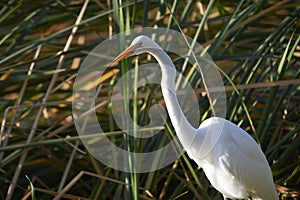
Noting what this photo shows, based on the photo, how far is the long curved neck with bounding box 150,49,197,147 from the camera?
1348 mm

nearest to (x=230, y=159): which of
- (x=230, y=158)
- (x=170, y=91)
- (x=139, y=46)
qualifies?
(x=230, y=158)

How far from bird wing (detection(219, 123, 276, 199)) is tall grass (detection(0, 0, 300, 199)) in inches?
2.0

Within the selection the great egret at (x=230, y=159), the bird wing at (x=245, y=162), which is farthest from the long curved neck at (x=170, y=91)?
the bird wing at (x=245, y=162)

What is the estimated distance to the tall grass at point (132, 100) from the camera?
168 centimetres

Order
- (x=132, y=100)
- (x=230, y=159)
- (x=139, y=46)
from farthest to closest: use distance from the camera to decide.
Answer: (x=132, y=100), (x=230, y=159), (x=139, y=46)

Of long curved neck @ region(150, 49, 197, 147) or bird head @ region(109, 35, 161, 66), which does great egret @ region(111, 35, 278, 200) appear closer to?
long curved neck @ region(150, 49, 197, 147)

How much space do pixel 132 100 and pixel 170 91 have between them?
0.57 meters


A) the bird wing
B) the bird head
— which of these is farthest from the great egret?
the bird head

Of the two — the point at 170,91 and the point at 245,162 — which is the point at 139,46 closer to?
the point at 170,91

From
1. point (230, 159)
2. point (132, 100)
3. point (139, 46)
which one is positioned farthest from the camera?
point (132, 100)

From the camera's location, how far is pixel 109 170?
1.77 metres

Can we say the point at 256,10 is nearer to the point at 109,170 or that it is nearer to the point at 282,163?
the point at 282,163

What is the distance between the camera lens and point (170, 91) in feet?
4.51

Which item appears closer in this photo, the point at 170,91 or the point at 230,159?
the point at 170,91
